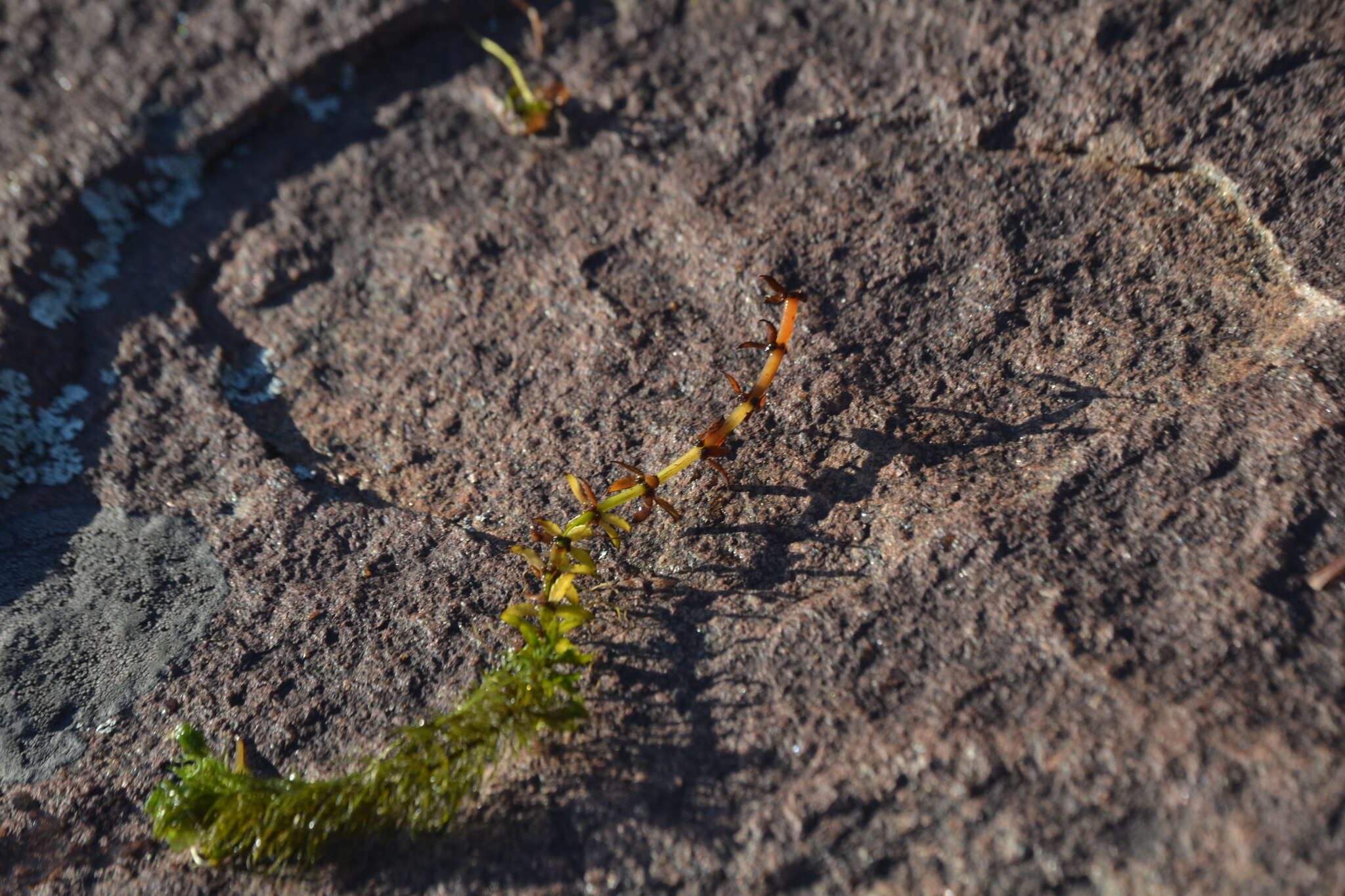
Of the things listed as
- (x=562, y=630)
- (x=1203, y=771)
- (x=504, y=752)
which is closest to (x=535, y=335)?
(x=562, y=630)

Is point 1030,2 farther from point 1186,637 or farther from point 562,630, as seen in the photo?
point 562,630

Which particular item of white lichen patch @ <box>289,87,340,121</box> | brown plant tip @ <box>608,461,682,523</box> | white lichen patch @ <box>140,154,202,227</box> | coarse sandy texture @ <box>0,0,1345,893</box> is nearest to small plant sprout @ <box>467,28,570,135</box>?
coarse sandy texture @ <box>0,0,1345,893</box>

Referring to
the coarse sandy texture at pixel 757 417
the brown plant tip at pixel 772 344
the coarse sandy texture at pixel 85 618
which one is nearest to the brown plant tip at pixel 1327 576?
the coarse sandy texture at pixel 757 417

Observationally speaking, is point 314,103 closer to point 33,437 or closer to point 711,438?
point 33,437

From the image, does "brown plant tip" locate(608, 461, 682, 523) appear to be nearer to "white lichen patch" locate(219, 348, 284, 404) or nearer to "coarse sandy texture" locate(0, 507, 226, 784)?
"coarse sandy texture" locate(0, 507, 226, 784)

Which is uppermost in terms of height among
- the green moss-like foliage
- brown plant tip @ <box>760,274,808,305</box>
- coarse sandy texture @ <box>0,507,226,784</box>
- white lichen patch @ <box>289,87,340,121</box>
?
white lichen patch @ <box>289,87,340,121</box>

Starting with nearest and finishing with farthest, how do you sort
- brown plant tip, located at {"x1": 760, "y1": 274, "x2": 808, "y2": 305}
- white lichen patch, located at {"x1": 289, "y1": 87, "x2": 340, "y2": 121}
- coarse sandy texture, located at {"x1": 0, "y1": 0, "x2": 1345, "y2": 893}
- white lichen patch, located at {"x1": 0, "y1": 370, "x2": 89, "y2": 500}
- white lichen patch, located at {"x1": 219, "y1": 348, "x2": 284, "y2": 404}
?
coarse sandy texture, located at {"x1": 0, "y1": 0, "x2": 1345, "y2": 893} < brown plant tip, located at {"x1": 760, "y1": 274, "x2": 808, "y2": 305} < white lichen patch, located at {"x1": 0, "y1": 370, "x2": 89, "y2": 500} < white lichen patch, located at {"x1": 219, "y1": 348, "x2": 284, "y2": 404} < white lichen patch, located at {"x1": 289, "y1": 87, "x2": 340, "y2": 121}

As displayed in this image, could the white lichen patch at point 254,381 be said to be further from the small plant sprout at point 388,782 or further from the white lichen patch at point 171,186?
the small plant sprout at point 388,782

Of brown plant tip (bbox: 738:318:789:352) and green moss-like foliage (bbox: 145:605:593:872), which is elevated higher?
brown plant tip (bbox: 738:318:789:352)

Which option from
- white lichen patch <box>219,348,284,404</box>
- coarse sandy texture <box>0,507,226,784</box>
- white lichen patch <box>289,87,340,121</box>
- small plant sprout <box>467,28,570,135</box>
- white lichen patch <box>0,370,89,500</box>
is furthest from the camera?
white lichen patch <box>289,87,340,121</box>
